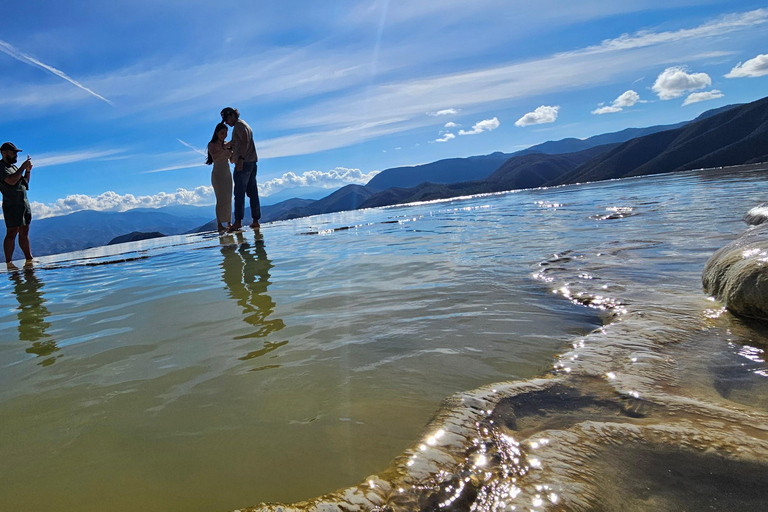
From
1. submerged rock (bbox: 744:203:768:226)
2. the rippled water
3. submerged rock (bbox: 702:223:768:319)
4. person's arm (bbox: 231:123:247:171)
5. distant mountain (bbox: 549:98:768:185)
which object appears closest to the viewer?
the rippled water

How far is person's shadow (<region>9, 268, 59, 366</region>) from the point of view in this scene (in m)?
2.87

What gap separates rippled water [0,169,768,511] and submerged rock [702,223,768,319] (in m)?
0.15

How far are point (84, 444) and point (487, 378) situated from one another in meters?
1.78

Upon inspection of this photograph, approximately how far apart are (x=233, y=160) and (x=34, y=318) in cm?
780

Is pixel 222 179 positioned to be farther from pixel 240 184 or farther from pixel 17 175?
pixel 17 175

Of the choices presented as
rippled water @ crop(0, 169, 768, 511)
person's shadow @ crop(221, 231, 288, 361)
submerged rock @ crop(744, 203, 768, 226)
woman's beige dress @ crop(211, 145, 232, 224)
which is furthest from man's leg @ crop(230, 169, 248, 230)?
submerged rock @ crop(744, 203, 768, 226)

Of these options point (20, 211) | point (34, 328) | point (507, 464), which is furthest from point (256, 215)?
point (507, 464)

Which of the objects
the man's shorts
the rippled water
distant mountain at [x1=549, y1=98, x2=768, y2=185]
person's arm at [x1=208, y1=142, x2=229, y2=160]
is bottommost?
the rippled water

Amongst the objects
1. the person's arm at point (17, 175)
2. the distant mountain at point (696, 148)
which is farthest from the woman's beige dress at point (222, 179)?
the distant mountain at point (696, 148)

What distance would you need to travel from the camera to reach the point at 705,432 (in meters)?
1.39

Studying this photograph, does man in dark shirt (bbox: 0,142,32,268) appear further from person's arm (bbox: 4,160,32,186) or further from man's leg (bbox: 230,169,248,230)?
man's leg (bbox: 230,169,248,230)

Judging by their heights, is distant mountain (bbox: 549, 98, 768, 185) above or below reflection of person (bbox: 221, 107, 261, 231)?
above

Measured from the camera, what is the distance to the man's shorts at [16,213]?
362 inches

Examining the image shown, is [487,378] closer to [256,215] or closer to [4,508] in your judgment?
[4,508]
